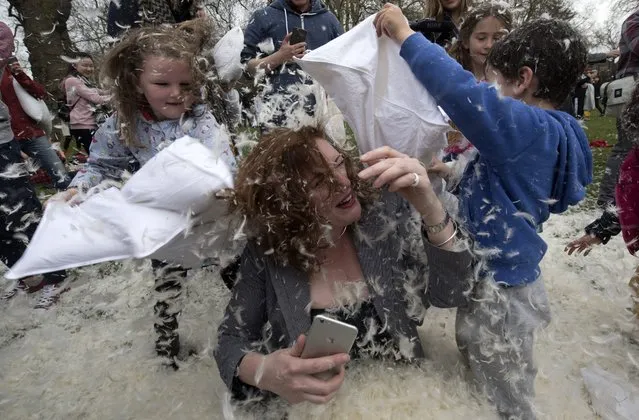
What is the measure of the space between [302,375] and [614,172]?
9.64ft

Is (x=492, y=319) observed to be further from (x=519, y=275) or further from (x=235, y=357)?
(x=235, y=357)

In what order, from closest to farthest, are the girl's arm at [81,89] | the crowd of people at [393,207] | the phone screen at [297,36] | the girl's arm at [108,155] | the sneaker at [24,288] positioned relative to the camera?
the crowd of people at [393,207]
the girl's arm at [108,155]
the phone screen at [297,36]
the sneaker at [24,288]
the girl's arm at [81,89]

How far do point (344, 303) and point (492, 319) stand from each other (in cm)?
47

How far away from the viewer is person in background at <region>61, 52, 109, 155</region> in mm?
4991

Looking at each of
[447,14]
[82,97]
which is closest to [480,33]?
[447,14]

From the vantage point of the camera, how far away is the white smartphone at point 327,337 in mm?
1040

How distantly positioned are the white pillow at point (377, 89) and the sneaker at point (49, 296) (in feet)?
7.41

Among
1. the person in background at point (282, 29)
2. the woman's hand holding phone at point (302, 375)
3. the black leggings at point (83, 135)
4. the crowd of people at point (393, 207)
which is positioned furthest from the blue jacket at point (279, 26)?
the black leggings at point (83, 135)

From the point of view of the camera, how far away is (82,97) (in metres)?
5.25

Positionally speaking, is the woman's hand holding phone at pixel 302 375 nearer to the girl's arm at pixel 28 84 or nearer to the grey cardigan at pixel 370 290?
the grey cardigan at pixel 370 290

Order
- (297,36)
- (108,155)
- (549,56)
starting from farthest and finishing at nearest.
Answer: (297,36)
(108,155)
(549,56)

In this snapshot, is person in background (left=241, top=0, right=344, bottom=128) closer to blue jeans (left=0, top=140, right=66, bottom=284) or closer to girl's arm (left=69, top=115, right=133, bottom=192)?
girl's arm (left=69, top=115, right=133, bottom=192)

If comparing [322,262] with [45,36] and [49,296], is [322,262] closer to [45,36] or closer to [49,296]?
[49,296]

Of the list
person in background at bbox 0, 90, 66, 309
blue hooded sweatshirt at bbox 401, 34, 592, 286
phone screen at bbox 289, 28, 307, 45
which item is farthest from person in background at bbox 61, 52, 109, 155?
blue hooded sweatshirt at bbox 401, 34, 592, 286
